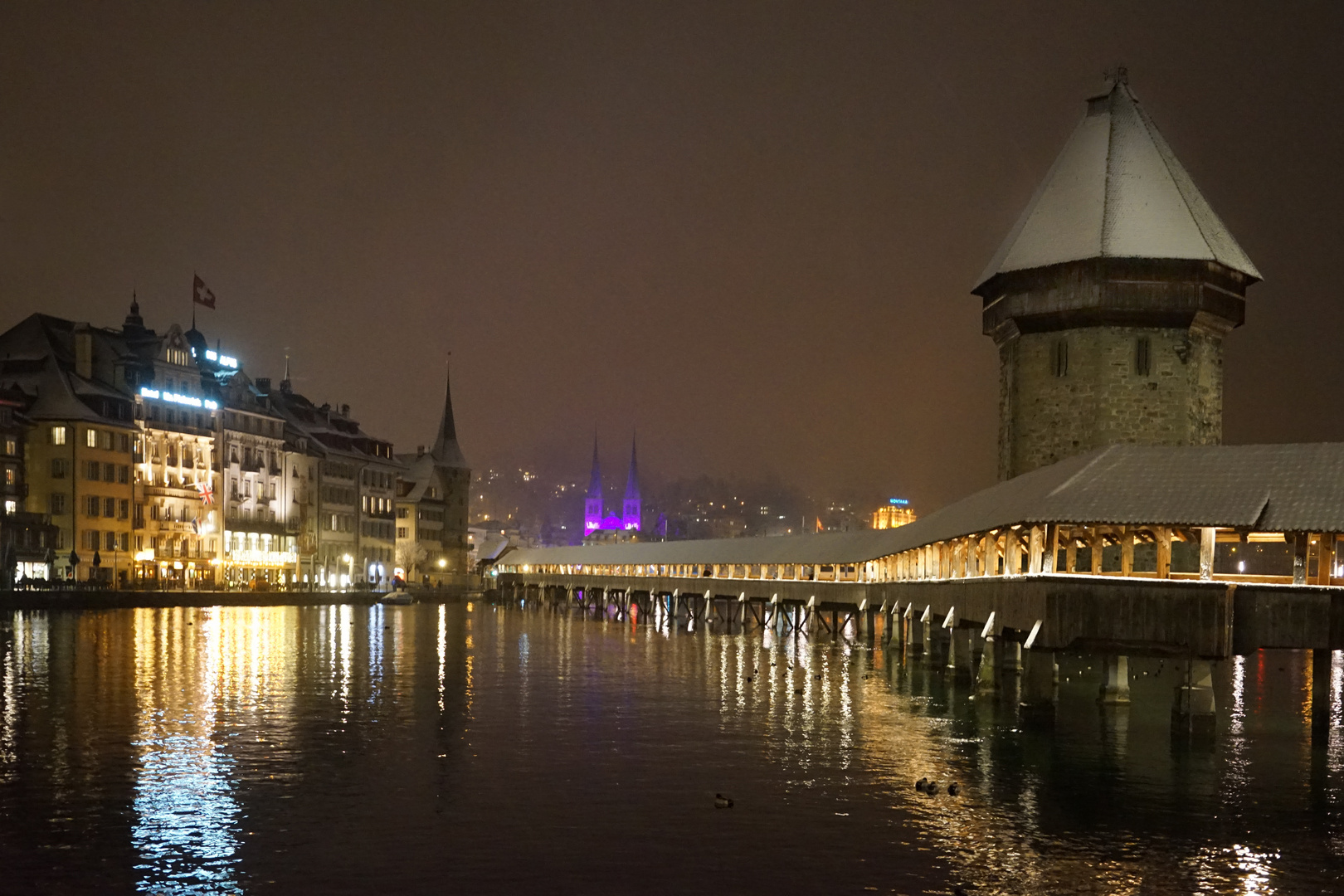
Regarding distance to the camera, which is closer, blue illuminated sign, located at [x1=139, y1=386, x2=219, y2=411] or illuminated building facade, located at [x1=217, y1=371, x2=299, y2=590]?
blue illuminated sign, located at [x1=139, y1=386, x2=219, y2=411]

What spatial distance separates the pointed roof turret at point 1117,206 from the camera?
54.4m

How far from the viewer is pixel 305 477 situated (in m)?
135

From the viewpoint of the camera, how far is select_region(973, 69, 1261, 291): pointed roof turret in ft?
179

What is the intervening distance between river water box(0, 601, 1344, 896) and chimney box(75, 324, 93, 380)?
200 feet

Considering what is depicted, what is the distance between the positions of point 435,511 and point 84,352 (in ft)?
201

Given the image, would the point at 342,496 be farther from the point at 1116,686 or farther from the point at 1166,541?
the point at 1166,541

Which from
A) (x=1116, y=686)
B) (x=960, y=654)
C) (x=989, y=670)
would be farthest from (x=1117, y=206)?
(x=1116, y=686)

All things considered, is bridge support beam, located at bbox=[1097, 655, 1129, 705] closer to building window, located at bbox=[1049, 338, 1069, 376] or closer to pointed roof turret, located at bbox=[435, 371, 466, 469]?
building window, located at bbox=[1049, 338, 1069, 376]

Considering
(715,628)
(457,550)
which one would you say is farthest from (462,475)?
(715,628)

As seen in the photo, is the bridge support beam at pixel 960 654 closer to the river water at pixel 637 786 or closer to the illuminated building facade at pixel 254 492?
the river water at pixel 637 786

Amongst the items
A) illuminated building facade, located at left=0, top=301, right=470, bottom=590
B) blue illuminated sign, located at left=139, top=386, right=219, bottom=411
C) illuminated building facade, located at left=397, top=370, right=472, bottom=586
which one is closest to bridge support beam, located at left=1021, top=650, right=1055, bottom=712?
illuminated building facade, located at left=0, top=301, right=470, bottom=590

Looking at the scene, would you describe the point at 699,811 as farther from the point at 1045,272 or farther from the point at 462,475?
the point at 462,475

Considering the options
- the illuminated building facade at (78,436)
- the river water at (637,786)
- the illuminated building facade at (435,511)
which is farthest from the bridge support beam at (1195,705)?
the illuminated building facade at (435,511)

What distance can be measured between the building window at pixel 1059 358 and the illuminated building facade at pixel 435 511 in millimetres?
107364
